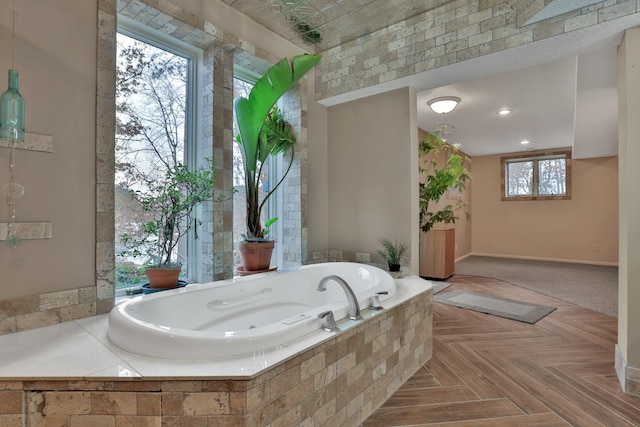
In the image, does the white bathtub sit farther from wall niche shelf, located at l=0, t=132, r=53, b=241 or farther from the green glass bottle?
the green glass bottle

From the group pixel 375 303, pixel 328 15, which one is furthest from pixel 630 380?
pixel 328 15

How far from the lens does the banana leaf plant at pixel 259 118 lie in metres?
2.41

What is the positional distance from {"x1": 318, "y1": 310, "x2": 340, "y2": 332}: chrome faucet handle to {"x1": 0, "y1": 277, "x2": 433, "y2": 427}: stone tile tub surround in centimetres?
4

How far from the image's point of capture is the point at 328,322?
1.50 meters

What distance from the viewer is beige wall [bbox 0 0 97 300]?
1.61m

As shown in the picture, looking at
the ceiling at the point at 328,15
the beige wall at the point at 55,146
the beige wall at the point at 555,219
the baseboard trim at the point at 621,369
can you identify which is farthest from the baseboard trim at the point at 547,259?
the beige wall at the point at 55,146

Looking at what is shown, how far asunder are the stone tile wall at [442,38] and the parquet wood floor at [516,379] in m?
2.24

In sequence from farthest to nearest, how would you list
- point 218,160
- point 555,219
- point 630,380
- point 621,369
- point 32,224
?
point 555,219, point 218,160, point 621,369, point 630,380, point 32,224

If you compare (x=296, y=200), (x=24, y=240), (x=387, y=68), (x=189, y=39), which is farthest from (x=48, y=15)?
(x=387, y=68)

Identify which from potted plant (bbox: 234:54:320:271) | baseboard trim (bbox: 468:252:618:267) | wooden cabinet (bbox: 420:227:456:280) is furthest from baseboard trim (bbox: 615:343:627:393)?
baseboard trim (bbox: 468:252:618:267)

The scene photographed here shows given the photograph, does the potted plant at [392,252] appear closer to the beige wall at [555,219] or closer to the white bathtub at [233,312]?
the white bathtub at [233,312]

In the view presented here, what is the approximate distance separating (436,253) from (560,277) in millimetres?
2143

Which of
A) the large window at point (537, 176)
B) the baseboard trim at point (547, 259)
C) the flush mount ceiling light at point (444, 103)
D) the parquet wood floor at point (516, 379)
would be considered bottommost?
the parquet wood floor at point (516, 379)

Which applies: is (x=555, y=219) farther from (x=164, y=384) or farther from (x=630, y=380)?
(x=164, y=384)
